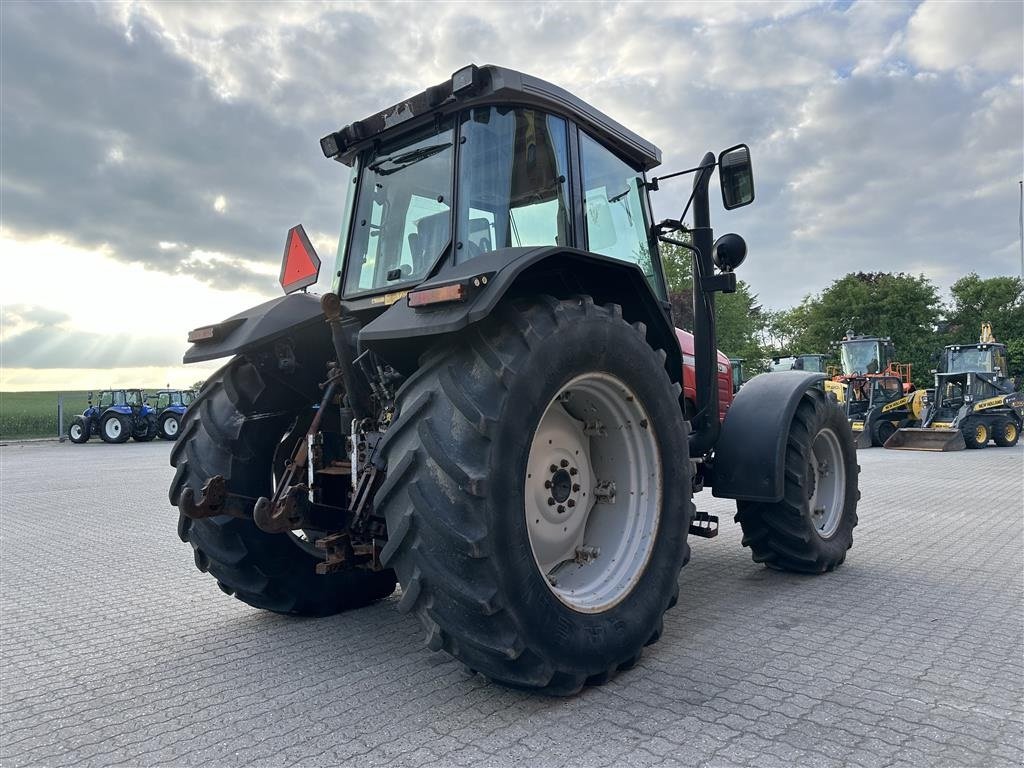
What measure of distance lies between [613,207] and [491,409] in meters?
2.00

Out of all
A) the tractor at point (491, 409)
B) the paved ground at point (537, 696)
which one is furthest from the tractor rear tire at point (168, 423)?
the tractor at point (491, 409)

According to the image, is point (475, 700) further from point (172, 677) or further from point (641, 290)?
point (641, 290)

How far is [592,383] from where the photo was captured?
9.59 ft

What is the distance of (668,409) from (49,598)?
413cm

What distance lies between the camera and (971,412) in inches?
661

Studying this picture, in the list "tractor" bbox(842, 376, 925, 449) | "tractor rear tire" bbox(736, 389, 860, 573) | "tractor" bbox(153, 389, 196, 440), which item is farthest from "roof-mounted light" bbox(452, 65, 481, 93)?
"tractor" bbox(153, 389, 196, 440)

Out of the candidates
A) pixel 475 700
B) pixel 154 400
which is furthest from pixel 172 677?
pixel 154 400

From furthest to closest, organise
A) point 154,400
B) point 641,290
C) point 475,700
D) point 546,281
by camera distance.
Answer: point 154,400 < point 641,290 < point 546,281 < point 475,700

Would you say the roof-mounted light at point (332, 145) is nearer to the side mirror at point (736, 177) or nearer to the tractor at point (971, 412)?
the side mirror at point (736, 177)

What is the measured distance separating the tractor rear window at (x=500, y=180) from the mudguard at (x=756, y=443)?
1.77 metres

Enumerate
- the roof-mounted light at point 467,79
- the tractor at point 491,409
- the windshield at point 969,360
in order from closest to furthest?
1. the tractor at point 491,409
2. the roof-mounted light at point 467,79
3. the windshield at point 969,360

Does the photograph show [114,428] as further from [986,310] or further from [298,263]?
[986,310]

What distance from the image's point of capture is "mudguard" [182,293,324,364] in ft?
10.4

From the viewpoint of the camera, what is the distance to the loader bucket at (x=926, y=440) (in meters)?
15.9
